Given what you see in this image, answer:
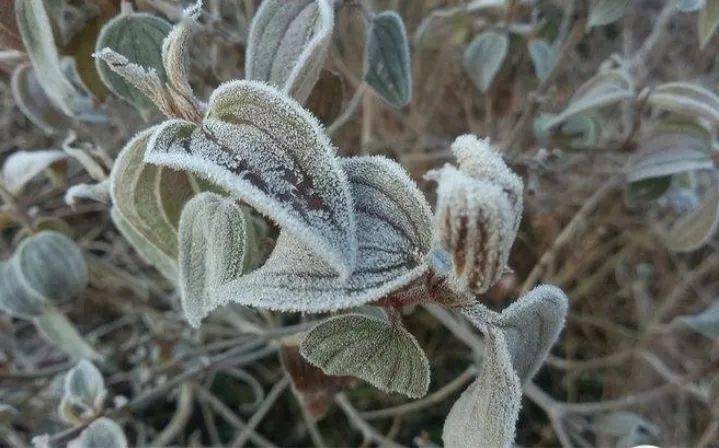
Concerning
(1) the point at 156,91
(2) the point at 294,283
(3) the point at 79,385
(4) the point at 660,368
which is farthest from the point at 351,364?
(4) the point at 660,368

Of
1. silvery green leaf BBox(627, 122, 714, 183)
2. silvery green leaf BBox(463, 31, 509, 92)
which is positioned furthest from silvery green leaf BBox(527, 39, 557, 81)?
silvery green leaf BBox(627, 122, 714, 183)

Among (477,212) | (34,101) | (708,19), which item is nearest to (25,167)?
(34,101)

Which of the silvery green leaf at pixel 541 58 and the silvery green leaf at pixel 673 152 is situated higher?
the silvery green leaf at pixel 541 58

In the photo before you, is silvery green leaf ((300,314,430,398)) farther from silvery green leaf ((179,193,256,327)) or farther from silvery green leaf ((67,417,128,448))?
silvery green leaf ((67,417,128,448))

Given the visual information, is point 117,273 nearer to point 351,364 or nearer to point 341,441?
point 341,441

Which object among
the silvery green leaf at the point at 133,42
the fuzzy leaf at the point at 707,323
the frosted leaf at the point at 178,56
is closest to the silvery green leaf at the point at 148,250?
the silvery green leaf at the point at 133,42

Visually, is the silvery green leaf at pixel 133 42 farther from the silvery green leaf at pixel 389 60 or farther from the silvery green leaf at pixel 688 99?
the silvery green leaf at pixel 688 99
